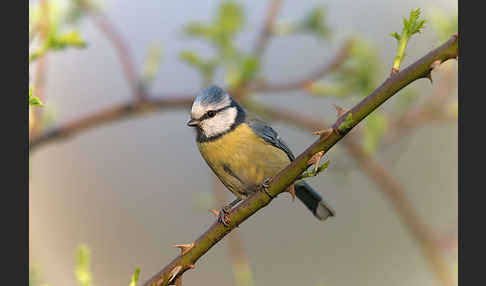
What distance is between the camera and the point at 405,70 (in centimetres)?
56

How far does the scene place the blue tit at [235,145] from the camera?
1313 millimetres

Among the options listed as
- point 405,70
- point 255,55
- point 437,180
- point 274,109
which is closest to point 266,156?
point 274,109

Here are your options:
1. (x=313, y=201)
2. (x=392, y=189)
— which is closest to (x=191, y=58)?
(x=313, y=201)

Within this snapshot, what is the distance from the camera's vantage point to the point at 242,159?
1.33 meters

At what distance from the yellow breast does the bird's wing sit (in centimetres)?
2

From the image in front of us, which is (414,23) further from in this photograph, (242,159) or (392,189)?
(392,189)

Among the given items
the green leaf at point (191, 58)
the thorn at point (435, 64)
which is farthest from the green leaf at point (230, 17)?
the thorn at point (435, 64)

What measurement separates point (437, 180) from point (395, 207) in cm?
72

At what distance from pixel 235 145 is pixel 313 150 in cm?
75

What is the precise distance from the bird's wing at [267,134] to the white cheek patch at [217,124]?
7 cm

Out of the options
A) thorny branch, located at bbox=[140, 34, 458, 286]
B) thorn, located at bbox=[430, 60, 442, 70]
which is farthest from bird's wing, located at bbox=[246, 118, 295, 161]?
thorn, located at bbox=[430, 60, 442, 70]

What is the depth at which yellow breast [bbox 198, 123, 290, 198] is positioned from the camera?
131cm

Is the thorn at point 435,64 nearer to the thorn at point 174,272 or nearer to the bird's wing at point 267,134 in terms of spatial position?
the thorn at point 174,272

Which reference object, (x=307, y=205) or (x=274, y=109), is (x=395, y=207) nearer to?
(x=307, y=205)
